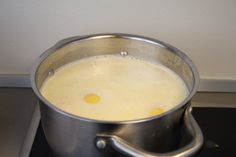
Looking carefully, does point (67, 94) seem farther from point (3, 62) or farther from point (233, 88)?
point (233, 88)

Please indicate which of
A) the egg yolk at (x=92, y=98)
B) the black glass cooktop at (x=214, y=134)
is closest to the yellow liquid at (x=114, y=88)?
the egg yolk at (x=92, y=98)

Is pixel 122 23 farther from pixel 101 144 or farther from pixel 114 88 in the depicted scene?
pixel 101 144

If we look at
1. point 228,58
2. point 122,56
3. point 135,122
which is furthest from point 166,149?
point 228,58

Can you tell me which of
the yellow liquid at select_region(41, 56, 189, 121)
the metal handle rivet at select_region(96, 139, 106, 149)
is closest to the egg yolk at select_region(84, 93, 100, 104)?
the yellow liquid at select_region(41, 56, 189, 121)

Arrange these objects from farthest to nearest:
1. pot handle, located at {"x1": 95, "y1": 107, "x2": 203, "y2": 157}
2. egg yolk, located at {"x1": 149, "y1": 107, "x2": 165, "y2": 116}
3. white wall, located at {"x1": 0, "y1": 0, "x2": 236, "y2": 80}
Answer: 1. white wall, located at {"x1": 0, "y1": 0, "x2": 236, "y2": 80}
2. egg yolk, located at {"x1": 149, "y1": 107, "x2": 165, "y2": 116}
3. pot handle, located at {"x1": 95, "y1": 107, "x2": 203, "y2": 157}

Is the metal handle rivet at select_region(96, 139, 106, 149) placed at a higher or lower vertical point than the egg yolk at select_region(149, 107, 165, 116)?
higher

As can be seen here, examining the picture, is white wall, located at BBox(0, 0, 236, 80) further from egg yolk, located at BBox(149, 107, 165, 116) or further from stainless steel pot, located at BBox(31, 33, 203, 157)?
egg yolk, located at BBox(149, 107, 165, 116)
